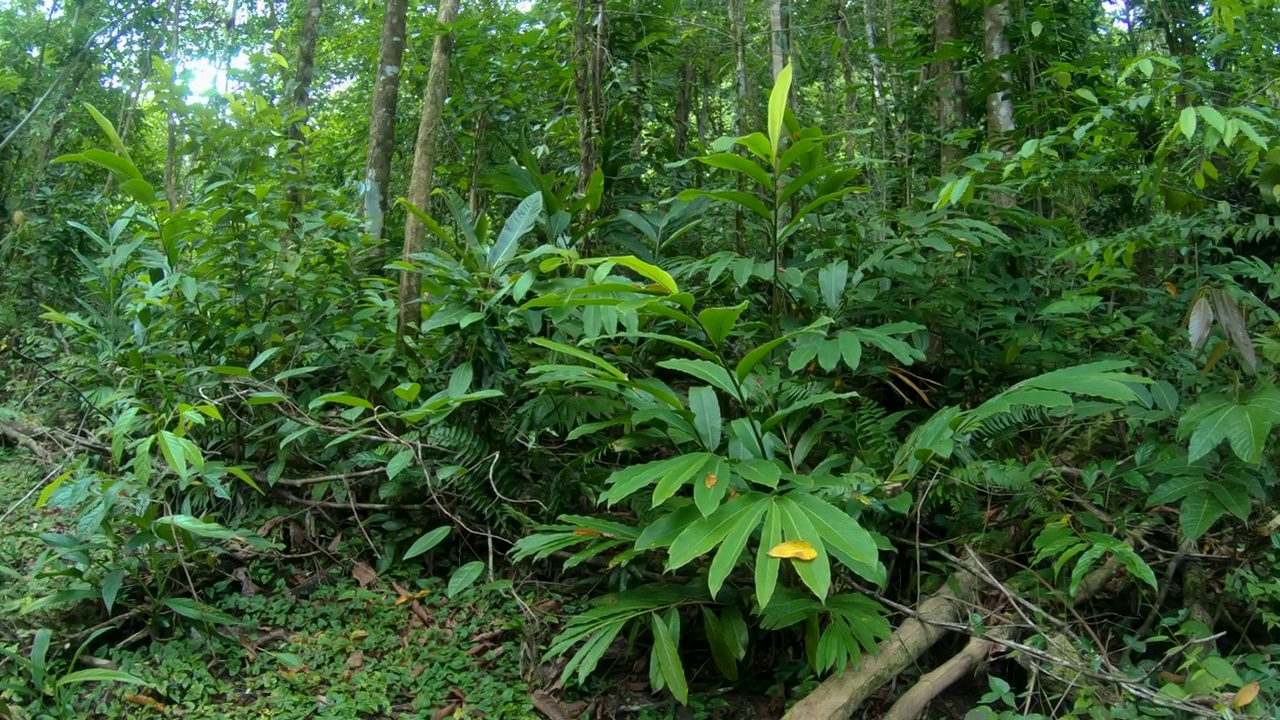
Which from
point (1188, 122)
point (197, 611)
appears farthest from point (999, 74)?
point (197, 611)

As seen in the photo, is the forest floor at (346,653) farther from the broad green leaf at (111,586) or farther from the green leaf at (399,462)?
the green leaf at (399,462)

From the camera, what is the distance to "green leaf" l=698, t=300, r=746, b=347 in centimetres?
239

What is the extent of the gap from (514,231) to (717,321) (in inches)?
50.9

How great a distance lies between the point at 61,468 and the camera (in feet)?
10.7

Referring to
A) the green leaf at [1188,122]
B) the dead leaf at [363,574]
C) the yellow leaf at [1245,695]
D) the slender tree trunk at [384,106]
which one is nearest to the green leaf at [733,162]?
the green leaf at [1188,122]

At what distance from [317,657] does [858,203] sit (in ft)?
11.3

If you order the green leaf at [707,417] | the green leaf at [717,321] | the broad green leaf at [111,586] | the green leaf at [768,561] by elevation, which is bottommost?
the broad green leaf at [111,586]

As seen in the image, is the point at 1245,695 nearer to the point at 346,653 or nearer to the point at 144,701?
the point at 346,653

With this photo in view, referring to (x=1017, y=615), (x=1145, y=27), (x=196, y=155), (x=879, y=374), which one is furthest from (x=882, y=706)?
(x=1145, y=27)

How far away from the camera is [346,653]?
117 inches

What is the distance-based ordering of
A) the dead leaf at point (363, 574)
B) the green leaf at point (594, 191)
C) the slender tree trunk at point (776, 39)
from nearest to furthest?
the dead leaf at point (363, 574) → the green leaf at point (594, 191) → the slender tree trunk at point (776, 39)

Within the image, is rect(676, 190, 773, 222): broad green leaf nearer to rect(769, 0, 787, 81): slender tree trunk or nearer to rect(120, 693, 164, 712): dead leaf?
rect(120, 693, 164, 712): dead leaf

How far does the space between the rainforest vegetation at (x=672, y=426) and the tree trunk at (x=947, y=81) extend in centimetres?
7

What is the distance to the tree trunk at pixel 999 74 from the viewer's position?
4723 millimetres
